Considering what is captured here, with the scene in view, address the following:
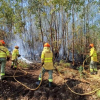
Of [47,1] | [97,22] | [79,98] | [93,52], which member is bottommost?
[79,98]

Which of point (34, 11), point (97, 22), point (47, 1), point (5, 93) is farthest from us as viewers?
point (97, 22)

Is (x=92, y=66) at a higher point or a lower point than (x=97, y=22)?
lower

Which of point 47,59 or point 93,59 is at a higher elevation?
point 47,59

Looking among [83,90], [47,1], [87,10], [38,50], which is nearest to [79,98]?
[83,90]

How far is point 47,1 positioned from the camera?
710 cm

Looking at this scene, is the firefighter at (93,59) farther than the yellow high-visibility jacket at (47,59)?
Yes

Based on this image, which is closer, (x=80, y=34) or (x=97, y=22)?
→ (x=97, y=22)

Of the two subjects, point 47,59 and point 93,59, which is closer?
point 47,59

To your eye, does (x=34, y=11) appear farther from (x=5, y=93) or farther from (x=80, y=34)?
(x=5, y=93)

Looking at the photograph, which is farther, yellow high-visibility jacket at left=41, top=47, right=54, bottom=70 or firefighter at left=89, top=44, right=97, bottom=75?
firefighter at left=89, top=44, right=97, bottom=75

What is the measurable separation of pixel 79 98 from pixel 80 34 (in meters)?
8.65

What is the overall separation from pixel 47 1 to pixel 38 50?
880 centimetres

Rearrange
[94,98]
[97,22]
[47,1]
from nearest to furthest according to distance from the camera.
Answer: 1. [94,98]
2. [47,1]
3. [97,22]

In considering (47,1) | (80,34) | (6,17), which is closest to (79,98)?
(47,1)
